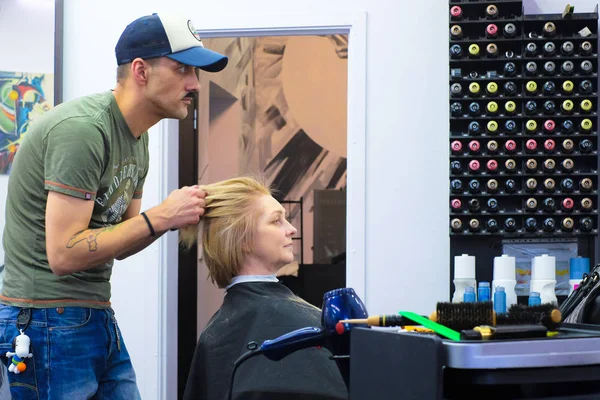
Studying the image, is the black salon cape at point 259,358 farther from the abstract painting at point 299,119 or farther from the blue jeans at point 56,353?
the abstract painting at point 299,119

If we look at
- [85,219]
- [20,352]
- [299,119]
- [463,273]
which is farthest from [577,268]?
[299,119]

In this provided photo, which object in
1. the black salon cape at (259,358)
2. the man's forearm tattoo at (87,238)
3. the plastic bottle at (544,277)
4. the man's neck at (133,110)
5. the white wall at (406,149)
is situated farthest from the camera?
the white wall at (406,149)

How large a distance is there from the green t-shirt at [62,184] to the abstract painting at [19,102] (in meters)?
1.80

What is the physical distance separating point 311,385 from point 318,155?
14.7ft

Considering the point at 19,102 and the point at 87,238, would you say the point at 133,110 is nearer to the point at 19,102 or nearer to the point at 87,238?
the point at 87,238

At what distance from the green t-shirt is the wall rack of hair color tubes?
1.62 metres

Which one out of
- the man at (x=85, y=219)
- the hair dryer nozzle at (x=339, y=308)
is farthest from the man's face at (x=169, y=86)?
the hair dryer nozzle at (x=339, y=308)

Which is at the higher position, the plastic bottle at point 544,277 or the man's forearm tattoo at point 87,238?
the man's forearm tattoo at point 87,238

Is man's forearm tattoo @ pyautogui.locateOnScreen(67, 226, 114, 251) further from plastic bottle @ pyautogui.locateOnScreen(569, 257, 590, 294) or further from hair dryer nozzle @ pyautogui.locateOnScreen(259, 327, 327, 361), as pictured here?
plastic bottle @ pyautogui.locateOnScreen(569, 257, 590, 294)

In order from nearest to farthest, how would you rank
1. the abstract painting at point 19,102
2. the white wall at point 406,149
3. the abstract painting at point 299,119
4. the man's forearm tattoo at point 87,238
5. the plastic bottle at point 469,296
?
1. the man's forearm tattoo at point 87,238
2. the plastic bottle at point 469,296
3. the white wall at point 406,149
4. the abstract painting at point 19,102
5. the abstract painting at point 299,119

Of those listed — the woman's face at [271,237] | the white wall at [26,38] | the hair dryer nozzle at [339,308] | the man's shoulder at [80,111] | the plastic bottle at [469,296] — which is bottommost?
the plastic bottle at [469,296]

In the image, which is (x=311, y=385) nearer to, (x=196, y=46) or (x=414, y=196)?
(x=196, y=46)

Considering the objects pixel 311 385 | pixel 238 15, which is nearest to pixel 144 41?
pixel 311 385

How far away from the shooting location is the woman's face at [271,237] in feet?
7.24
